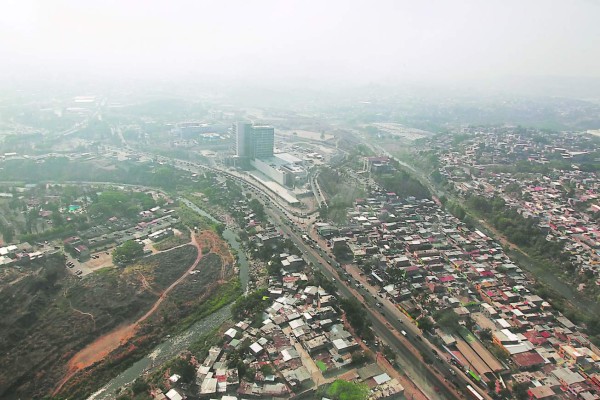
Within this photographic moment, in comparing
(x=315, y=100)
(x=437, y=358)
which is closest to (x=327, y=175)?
(x=437, y=358)

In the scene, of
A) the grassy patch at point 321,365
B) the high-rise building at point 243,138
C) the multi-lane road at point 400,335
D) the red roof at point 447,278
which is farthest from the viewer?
the high-rise building at point 243,138

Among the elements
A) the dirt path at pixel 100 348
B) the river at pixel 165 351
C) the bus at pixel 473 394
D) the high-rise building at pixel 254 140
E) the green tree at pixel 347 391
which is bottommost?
the river at pixel 165 351

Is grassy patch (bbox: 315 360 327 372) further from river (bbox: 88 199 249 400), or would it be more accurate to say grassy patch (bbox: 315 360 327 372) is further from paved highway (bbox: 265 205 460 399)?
river (bbox: 88 199 249 400)

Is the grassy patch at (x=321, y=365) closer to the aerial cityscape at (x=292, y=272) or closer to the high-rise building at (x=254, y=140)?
the aerial cityscape at (x=292, y=272)

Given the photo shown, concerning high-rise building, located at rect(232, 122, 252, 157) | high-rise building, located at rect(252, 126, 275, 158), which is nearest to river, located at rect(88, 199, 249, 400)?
high-rise building, located at rect(252, 126, 275, 158)

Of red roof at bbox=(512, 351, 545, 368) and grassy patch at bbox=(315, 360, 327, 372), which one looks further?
red roof at bbox=(512, 351, 545, 368)

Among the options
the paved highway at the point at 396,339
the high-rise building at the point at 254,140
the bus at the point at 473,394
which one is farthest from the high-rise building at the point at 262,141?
the bus at the point at 473,394

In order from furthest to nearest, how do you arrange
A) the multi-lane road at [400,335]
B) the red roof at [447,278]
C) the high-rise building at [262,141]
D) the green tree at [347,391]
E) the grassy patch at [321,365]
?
the high-rise building at [262,141]
the red roof at [447,278]
the grassy patch at [321,365]
the multi-lane road at [400,335]
the green tree at [347,391]

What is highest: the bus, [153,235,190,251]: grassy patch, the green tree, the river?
the green tree

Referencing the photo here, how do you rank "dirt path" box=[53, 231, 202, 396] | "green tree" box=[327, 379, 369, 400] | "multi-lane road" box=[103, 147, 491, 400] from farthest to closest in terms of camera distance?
"dirt path" box=[53, 231, 202, 396] → "multi-lane road" box=[103, 147, 491, 400] → "green tree" box=[327, 379, 369, 400]
